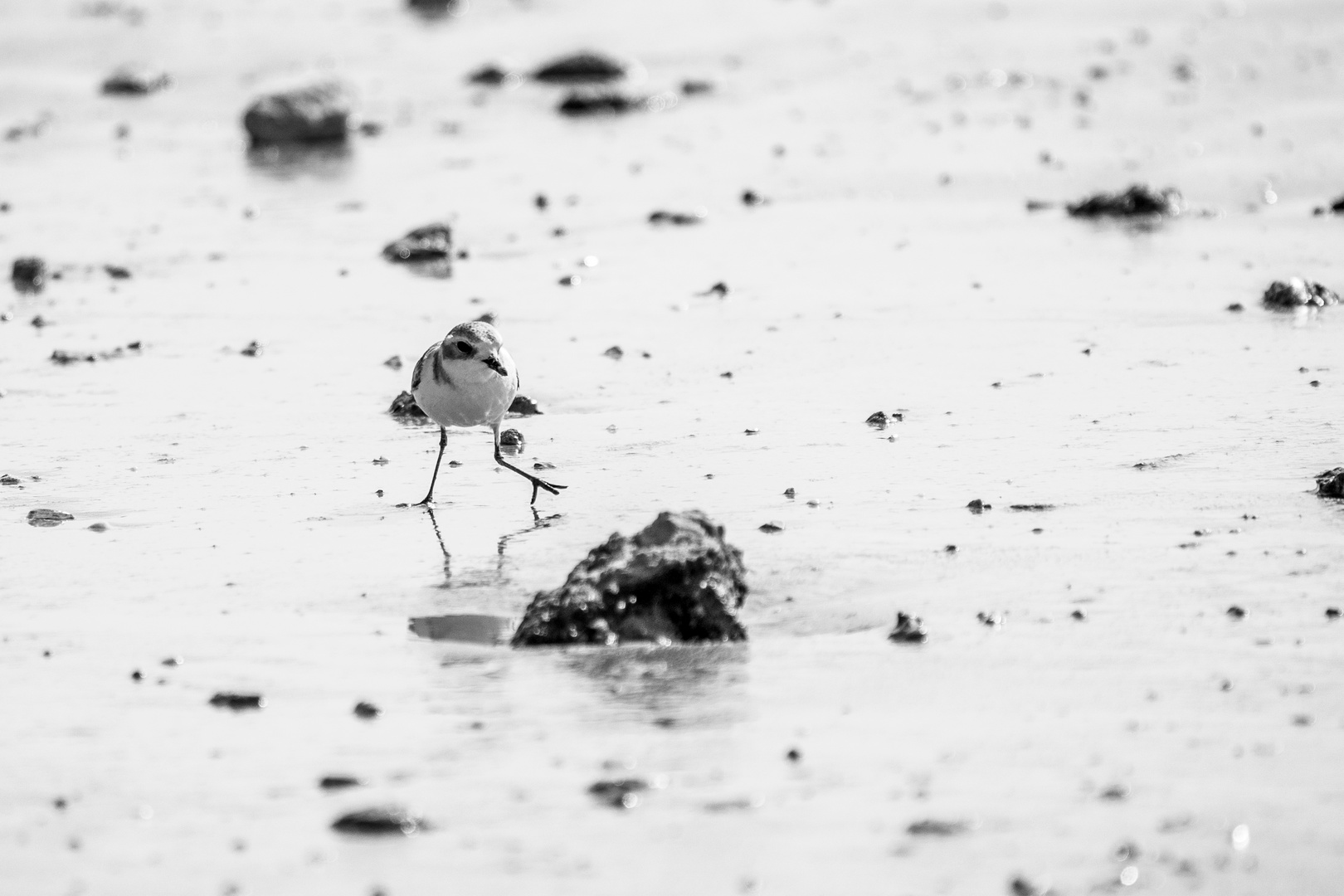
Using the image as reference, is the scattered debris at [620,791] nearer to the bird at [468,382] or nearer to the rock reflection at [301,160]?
the bird at [468,382]

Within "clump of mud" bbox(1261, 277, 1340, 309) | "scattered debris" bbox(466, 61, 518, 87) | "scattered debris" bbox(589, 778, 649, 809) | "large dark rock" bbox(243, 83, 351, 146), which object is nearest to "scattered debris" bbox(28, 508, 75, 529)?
"scattered debris" bbox(589, 778, 649, 809)

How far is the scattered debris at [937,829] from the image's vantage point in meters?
5.08

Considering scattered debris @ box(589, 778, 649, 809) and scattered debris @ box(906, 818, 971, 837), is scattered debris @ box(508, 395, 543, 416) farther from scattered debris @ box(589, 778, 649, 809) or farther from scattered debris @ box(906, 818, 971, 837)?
scattered debris @ box(906, 818, 971, 837)

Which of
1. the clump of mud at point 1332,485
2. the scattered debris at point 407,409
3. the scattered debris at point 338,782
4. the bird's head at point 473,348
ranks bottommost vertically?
the scattered debris at point 338,782

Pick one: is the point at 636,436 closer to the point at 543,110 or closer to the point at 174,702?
A: the point at 174,702

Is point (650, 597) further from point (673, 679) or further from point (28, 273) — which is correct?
point (28, 273)

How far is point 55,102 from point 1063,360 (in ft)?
48.2

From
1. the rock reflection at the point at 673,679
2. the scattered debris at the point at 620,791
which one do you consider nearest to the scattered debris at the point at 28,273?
the rock reflection at the point at 673,679

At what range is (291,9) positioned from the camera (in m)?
26.4

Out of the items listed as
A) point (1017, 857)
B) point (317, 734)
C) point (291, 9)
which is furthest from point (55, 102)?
point (1017, 857)

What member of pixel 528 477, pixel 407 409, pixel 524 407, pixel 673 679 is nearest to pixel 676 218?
pixel 524 407

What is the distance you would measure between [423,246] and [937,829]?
916 cm

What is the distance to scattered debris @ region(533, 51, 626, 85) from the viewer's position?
69.9 feet

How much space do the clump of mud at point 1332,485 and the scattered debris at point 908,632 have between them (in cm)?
231
